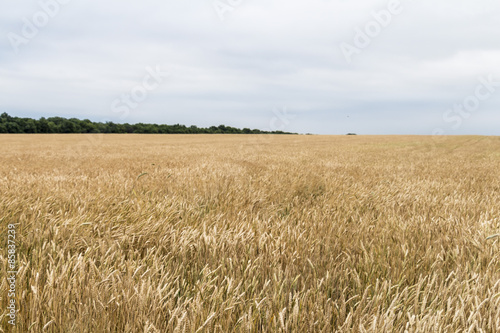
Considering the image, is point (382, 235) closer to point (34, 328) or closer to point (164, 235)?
point (164, 235)

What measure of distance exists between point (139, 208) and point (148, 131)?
95.2m

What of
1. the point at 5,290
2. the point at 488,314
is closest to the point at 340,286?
the point at 488,314

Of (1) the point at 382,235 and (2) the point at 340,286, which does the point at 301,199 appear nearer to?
(1) the point at 382,235

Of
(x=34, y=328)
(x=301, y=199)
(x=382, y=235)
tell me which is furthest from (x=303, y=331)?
(x=301, y=199)

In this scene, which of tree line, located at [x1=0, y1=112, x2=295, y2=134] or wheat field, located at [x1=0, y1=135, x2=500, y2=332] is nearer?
wheat field, located at [x1=0, y1=135, x2=500, y2=332]

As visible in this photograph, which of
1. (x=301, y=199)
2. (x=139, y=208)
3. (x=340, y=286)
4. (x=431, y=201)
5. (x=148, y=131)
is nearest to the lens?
(x=340, y=286)

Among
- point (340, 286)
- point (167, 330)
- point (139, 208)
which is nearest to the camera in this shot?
point (167, 330)

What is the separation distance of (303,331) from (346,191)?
10.8 feet

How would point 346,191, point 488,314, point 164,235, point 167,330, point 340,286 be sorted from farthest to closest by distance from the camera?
point 346,191 → point 164,235 → point 340,286 → point 488,314 → point 167,330

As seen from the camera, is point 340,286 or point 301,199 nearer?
point 340,286

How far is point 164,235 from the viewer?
7.30ft

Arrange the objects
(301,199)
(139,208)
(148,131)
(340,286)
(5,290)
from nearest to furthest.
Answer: (5,290), (340,286), (139,208), (301,199), (148,131)

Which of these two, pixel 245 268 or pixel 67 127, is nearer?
pixel 245 268

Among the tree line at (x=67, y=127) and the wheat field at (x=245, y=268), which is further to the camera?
the tree line at (x=67, y=127)
